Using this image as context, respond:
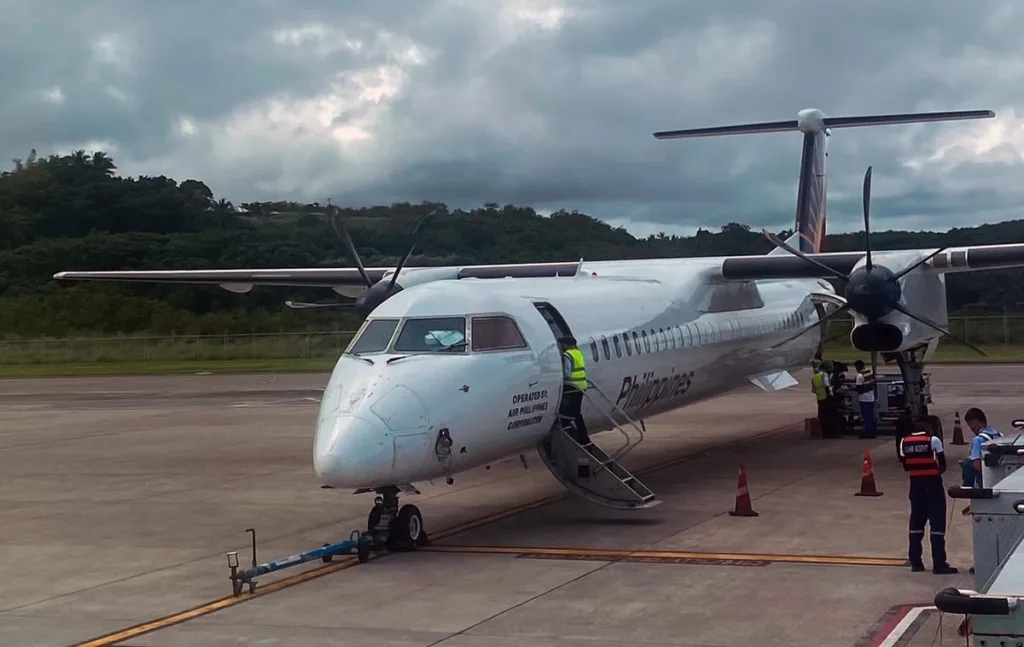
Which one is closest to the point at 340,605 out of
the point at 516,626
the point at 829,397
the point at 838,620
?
the point at 516,626

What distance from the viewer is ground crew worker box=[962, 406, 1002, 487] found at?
10.3m

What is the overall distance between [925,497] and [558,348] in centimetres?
478

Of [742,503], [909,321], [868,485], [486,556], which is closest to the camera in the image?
[486,556]

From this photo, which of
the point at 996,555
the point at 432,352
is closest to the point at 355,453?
the point at 432,352

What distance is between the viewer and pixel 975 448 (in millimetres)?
11102

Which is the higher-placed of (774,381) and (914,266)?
(914,266)

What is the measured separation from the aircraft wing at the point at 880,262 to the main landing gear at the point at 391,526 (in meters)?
9.26

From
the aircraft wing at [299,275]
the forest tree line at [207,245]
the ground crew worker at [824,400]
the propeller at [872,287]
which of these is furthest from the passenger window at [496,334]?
the forest tree line at [207,245]

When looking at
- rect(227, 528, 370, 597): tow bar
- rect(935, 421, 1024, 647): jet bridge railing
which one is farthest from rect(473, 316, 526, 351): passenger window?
rect(935, 421, 1024, 647): jet bridge railing

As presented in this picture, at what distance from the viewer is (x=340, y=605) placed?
963cm

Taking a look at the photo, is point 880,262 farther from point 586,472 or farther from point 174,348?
point 174,348

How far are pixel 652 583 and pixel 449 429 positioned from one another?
100 inches

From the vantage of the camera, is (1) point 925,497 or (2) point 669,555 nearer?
(1) point 925,497

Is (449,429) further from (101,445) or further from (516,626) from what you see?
(101,445)
